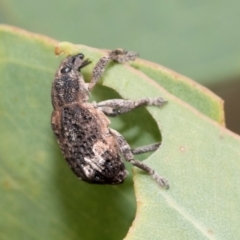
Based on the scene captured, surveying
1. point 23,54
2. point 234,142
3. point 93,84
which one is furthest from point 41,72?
point 234,142

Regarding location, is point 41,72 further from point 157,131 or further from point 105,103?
point 157,131

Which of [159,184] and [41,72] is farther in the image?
[41,72]

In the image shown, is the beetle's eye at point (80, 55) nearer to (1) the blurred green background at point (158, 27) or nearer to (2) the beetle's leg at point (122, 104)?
(2) the beetle's leg at point (122, 104)

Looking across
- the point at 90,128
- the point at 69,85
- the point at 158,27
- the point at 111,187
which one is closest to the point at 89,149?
the point at 90,128

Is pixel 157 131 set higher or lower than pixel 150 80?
lower

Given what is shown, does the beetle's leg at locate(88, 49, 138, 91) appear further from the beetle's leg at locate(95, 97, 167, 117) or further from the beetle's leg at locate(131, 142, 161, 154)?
the beetle's leg at locate(131, 142, 161, 154)

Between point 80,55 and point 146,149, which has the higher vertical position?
point 80,55

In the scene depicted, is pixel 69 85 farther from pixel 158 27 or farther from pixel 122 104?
pixel 158 27

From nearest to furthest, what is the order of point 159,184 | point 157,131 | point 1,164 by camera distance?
1. point 159,184
2. point 157,131
3. point 1,164
